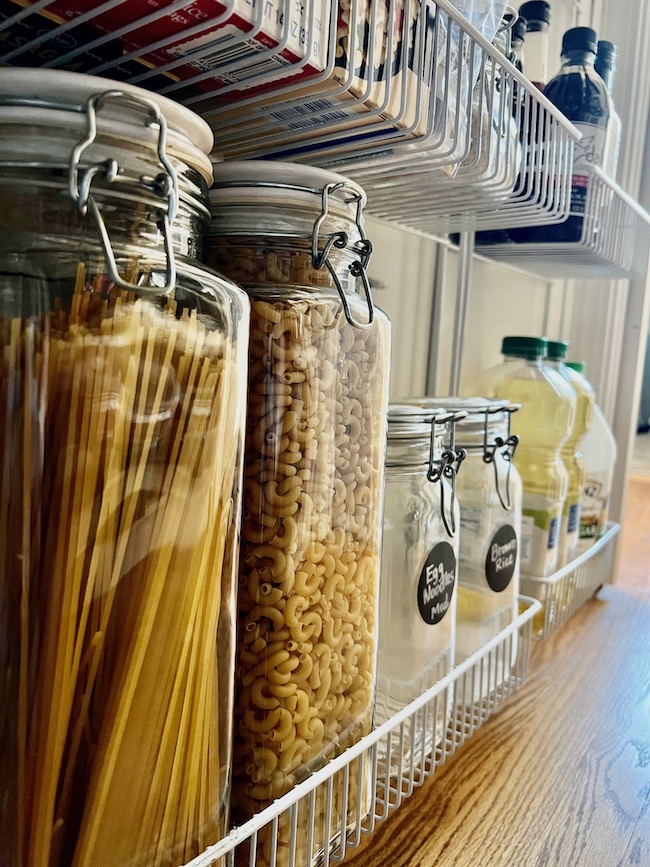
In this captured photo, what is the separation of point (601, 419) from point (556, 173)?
0.57 m

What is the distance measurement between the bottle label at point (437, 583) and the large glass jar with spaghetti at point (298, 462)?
100 mm

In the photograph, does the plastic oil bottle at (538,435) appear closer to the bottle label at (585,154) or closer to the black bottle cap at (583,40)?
the bottle label at (585,154)

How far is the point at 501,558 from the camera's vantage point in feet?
2.06


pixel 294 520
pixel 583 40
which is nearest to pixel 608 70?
pixel 583 40

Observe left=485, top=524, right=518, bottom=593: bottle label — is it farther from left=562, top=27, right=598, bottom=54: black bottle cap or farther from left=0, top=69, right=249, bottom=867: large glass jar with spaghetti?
left=562, top=27, right=598, bottom=54: black bottle cap

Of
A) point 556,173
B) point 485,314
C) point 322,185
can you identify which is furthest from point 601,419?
point 322,185

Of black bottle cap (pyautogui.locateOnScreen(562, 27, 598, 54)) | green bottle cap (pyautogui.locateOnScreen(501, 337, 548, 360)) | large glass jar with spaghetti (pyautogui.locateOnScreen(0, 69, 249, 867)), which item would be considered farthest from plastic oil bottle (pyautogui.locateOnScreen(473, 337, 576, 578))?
large glass jar with spaghetti (pyautogui.locateOnScreen(0, 69, 249, 867))

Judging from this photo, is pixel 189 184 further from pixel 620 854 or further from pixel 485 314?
pixel 485 314

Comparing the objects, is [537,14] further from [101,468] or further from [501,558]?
[101,468]

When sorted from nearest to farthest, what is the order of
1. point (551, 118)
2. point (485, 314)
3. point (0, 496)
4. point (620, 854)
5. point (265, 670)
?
point (0, 496), point (265, 670), point (620, 854), point (551, 118), point (485, 314)

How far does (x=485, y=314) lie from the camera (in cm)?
112

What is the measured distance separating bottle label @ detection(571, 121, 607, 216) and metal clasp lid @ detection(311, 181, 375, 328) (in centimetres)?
46

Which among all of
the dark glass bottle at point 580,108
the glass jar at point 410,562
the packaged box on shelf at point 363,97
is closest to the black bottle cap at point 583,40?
the dark glass bottle at point 580,108

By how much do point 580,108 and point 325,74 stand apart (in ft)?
1.93
